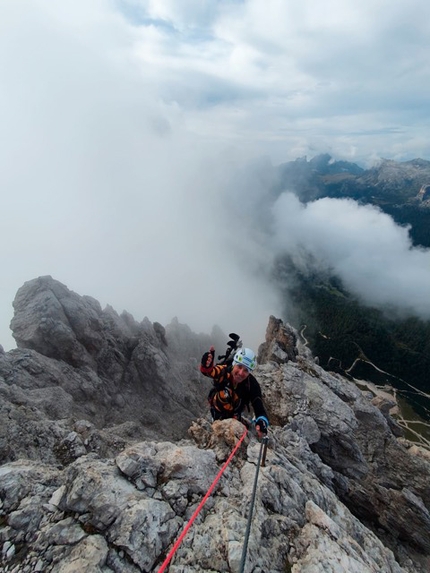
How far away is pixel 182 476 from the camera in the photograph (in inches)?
504

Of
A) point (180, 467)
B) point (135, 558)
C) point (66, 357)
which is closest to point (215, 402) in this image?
point (180, 467)

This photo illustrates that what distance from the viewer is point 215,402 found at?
17281mm

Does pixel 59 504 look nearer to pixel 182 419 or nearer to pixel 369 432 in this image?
pixel 369 432

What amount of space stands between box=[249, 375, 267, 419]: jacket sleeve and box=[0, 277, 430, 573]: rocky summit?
1.55 m

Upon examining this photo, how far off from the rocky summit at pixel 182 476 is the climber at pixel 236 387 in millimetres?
959

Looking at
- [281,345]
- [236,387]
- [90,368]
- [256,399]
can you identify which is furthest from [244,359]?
[281,345]

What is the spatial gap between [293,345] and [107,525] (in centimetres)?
6490

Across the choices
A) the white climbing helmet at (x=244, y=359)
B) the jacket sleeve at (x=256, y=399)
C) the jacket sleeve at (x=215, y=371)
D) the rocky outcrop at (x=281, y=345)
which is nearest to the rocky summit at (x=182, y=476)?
the rocky outcrop at (x=281, y=345)

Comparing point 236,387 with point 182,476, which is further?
point 236,387

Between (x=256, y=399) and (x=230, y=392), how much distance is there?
1699 millimetres

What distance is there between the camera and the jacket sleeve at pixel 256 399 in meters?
14.6

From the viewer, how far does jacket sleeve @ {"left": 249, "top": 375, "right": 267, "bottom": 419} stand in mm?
14648

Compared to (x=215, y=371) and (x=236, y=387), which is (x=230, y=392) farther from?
(x=215, y=371)

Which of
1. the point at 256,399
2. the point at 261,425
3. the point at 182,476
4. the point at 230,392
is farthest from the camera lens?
the point at 230,392
